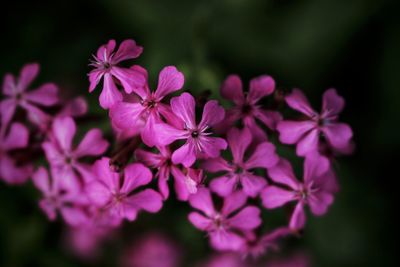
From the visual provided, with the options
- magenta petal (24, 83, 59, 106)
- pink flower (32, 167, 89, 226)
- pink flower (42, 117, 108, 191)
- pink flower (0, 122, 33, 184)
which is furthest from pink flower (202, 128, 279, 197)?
pink flower (0, 122, 33, 184)

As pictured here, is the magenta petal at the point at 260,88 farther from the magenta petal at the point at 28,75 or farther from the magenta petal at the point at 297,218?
the magenta petal at the point at 28,75

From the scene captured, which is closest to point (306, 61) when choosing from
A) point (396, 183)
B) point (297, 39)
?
point (297, 39)

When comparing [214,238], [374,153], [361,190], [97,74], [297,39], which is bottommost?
[214,238]

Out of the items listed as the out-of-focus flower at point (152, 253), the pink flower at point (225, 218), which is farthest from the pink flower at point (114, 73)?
the out-of-focus flower at point (152, 253)

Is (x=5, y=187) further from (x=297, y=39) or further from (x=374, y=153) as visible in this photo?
(x=374, y=153)

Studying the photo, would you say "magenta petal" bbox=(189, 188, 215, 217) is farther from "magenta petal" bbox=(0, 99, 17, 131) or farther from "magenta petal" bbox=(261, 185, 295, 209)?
"magenta petal" bbox=(0, 99, 17, 131)

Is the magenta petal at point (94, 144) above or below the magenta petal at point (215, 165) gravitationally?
above
